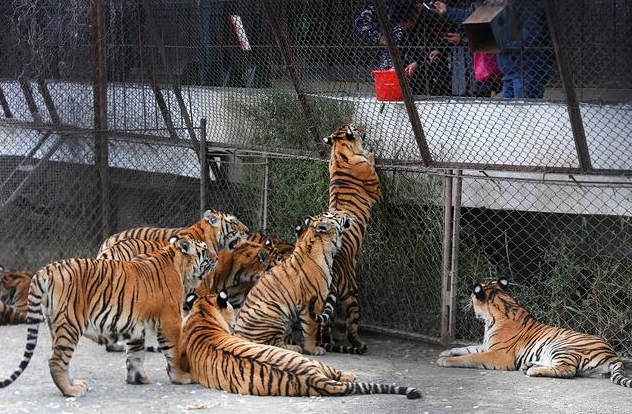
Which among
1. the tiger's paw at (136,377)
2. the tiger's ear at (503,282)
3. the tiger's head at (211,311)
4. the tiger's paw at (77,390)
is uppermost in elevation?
the tiger's ear at (503,282)

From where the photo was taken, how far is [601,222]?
8797 mm

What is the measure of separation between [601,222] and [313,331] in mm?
2406

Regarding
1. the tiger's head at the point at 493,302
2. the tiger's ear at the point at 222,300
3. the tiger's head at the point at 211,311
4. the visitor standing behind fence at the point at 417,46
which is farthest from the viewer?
the visitor standing behind fence at the point at 417,46

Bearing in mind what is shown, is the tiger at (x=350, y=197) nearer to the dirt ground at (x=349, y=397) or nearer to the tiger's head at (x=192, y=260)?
the dirt ground at (x=349, y=397)

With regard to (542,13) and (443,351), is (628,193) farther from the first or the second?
(542,13)

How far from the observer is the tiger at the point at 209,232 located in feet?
31.1

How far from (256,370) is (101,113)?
437 centimetres

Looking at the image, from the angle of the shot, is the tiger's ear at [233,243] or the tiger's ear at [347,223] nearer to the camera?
the tiger's ear at [347,223]

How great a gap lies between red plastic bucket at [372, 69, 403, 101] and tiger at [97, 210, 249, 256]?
166 cm

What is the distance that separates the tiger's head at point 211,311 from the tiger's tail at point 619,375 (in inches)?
107

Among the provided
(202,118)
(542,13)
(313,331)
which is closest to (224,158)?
(202,118)

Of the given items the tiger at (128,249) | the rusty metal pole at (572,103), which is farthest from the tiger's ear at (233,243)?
the rusty metal pole at (572,103)

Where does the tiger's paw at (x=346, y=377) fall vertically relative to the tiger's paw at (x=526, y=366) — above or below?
below

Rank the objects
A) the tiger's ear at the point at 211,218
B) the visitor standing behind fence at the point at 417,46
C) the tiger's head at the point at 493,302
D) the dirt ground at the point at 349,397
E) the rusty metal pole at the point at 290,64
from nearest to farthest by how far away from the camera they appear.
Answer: the dirt ground at the point at 349,397
the tiger's head at the point at 493,302
the visitor standing behind fence at the point at 417,46
the tiger's ear at the point at 211,218
the rusty metal pole at the point at 290,64
